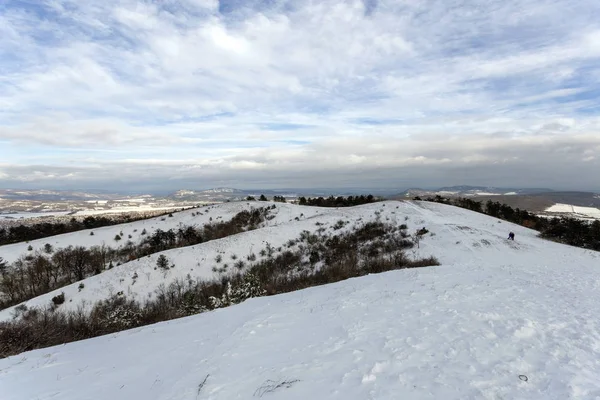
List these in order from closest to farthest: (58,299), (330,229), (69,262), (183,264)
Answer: (58,299) < (183,264) < (69,262) < (330,229)

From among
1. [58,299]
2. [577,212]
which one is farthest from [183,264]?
[577,212]

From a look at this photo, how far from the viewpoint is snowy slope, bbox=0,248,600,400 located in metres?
4.94

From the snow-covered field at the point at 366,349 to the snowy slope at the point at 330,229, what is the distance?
552 centimetres

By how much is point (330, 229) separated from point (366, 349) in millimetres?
22651

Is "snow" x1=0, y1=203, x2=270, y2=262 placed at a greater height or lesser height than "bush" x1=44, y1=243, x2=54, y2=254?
greater

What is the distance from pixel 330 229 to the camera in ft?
94.9

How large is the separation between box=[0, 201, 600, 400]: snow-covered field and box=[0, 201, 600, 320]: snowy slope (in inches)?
217

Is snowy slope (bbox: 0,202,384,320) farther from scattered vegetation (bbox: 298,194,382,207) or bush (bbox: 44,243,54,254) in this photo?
scattered vegetation (bbox: 298,194,382,207)

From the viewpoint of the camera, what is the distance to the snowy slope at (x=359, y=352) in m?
4.94

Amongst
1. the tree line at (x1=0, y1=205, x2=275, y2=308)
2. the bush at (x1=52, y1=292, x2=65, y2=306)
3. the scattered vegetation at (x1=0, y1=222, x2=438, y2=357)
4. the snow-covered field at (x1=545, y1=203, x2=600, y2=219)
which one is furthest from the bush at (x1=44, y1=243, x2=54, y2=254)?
the snow-covered field at (x1=545, y1=203, x2=600, y2=219)

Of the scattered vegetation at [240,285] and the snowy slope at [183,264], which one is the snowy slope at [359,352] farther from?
the snowy slope at [183,264]

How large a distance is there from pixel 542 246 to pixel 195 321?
78.4 ft

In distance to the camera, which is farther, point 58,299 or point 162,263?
point 162,263

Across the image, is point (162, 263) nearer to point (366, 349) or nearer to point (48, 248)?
point (48, 248)
